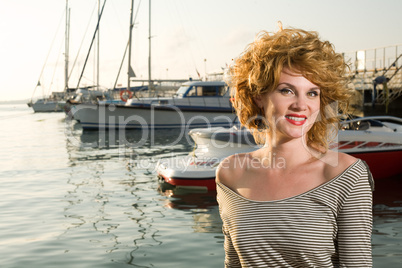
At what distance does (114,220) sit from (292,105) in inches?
276

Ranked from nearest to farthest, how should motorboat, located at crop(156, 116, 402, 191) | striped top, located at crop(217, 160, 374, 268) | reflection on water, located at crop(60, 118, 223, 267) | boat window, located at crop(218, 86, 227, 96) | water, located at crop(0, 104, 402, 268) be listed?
striped top, located at crop(217, 160, 374, 268), water, located at crop(0, 104, 402, 268), reflection on water, located at crop(60, 118, 223, 267), motorboat, located at crop(156, 116, 402, 191), boat window, located at crop(218, 86, 227, 96)

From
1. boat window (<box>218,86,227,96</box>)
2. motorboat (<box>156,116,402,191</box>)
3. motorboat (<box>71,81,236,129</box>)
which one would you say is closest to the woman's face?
motorboat (<box>156,116,402,191</box>)

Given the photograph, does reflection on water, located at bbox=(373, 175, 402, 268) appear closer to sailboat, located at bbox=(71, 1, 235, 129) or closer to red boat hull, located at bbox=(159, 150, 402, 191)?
red boat hull, located at bbox=(159, 150, 402, 191)

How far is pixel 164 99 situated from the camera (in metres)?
29.7

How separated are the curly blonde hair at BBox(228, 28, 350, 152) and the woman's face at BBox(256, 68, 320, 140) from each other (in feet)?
0.08

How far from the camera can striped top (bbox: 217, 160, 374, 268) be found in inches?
61.6

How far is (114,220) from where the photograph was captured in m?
8.27

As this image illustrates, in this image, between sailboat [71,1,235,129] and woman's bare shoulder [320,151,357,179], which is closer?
woman's bare shoulder [320,151,357,179]

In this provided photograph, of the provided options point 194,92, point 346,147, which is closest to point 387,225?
point 346,147

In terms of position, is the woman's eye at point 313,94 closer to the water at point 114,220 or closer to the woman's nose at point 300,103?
the woman's nose at point 300,103

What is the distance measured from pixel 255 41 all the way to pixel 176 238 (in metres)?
5.69

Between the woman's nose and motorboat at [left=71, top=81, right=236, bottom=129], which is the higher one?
the woman's nose

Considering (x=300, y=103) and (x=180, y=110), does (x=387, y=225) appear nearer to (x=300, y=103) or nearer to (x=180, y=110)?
(x=300, y=103)

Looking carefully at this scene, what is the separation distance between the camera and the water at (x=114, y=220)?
6.31 m
